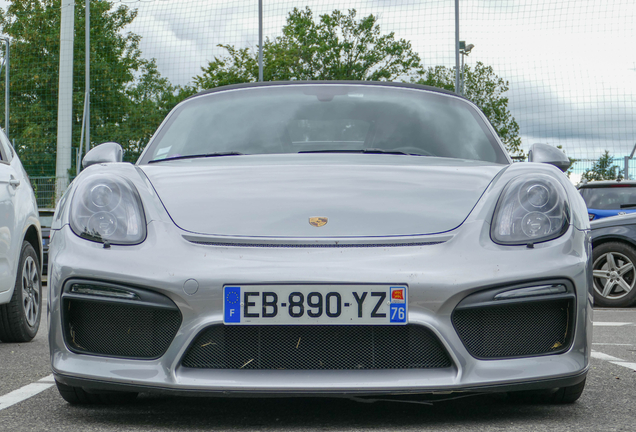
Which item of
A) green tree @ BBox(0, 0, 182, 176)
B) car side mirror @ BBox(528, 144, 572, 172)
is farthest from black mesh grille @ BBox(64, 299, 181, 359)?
green tree @ BBox(0, 0, 182, 176)

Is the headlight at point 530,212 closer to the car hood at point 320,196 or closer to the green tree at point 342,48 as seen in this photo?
the car hood at point 320,196

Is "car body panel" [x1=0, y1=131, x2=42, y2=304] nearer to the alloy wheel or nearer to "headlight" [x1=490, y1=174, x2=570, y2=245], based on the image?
"headlight" [x1=490, y1=174, x2=570, y2=245]

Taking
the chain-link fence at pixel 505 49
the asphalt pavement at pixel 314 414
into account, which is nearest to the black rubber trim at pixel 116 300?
the asphalt pavement at pixel 314 414

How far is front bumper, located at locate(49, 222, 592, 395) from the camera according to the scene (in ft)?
8.74

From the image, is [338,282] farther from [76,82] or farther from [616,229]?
[76,82]

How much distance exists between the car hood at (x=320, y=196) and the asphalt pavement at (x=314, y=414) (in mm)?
622

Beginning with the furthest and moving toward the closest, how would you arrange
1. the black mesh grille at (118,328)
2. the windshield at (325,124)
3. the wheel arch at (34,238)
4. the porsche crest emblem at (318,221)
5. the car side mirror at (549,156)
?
the wheel arch at (34,238)
the windshield at (325,124)
the car side mirror at (549,156)
the porsche crest emblem at (318,221)
the black mesh grille at (118,328)

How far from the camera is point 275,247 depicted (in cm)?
277

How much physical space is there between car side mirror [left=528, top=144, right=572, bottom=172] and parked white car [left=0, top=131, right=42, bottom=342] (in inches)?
125

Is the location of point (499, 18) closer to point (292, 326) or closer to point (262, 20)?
point (262, 20)

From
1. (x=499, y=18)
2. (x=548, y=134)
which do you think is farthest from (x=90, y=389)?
(x=499, y=18)

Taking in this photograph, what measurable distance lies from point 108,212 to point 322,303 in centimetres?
84

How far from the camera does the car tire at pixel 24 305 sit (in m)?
5.43

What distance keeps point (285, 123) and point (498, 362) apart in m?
1.68
